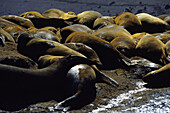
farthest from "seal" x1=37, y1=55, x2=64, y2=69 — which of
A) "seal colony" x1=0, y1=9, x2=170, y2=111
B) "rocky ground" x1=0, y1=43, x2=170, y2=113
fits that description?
"rocky ground" x1=0, y1=43, x2=170, y2=113

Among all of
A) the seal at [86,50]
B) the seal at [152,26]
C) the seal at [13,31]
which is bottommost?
the seal at [152,26]

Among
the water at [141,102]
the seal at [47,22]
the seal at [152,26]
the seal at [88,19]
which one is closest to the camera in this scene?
the water at [141,102]

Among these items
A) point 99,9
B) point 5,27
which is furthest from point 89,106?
point 99,9

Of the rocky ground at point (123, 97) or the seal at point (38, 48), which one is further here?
the seal at point (38, 48)

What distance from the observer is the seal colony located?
3066 mm

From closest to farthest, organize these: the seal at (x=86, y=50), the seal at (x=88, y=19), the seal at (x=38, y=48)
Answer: the seal at (x=38, y=48)
the seal at (x=86, y=50)
the seal at (x=88, y=19)

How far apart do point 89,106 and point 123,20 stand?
4.79m

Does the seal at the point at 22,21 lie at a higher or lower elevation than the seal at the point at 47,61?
lower

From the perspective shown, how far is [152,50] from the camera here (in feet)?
16.7

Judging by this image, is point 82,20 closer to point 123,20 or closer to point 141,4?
point 123,20

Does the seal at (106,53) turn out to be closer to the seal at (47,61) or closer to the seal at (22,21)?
the seal at (47,61)

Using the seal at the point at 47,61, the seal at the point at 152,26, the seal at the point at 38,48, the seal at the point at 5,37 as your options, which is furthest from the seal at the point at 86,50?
the seal at the point at 152,26

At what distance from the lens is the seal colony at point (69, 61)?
3066 mm

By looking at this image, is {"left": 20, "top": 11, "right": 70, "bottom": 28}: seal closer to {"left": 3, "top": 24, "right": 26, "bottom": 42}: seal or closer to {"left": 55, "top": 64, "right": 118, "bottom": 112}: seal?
{"left": 3, "top": 24, "right": 26, "bottom": 42}: seal
